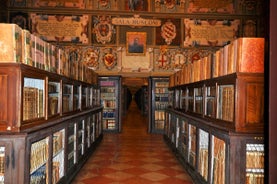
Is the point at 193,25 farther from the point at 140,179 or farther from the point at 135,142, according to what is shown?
the point at 140,179

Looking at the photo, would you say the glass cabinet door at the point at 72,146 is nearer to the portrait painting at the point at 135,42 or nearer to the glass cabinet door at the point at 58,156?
the glass cabinet door at the point at 58,156

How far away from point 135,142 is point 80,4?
21.3 feet

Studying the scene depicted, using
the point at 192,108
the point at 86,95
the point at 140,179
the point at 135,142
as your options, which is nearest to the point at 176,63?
the point at 135,142

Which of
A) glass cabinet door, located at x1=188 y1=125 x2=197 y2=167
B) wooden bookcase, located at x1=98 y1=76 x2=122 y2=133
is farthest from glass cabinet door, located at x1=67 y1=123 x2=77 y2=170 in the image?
wooden bookcase, located at x1=98 y1=76 x2=122 y2=133

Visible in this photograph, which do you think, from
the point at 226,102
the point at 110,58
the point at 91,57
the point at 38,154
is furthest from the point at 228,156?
the point at 91,57

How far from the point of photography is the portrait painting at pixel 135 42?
11469mm

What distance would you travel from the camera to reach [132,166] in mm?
5766

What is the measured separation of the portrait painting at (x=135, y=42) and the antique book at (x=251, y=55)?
8.79 meters

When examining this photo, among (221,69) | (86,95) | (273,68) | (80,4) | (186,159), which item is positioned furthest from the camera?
(80,4)

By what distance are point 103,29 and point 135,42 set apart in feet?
4.83

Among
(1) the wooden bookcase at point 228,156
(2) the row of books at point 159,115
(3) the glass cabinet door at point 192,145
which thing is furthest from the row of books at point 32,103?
(2) the row of books at point 159,115

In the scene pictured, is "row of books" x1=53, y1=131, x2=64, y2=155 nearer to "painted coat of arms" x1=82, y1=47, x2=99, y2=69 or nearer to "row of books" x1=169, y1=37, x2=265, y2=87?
"row of books" x1=169, y1=37, x2=265, y2=87

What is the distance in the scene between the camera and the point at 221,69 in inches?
137

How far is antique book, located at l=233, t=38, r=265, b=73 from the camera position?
2838 millimetres
